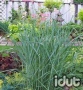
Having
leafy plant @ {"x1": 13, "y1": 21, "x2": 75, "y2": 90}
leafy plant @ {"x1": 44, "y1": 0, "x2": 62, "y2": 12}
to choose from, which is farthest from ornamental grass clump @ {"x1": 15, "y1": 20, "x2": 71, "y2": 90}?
leafy plant @ {"x1": 44, "y1": 0, "x2": 62, "y2": 12}

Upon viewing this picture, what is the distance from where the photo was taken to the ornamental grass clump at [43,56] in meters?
3.45

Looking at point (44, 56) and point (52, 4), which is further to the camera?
point (52, 4)

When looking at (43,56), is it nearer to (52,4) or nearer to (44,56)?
(44,56)

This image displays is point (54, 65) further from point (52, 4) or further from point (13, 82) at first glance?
point (52, 4)

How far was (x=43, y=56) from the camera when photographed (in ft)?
11.3

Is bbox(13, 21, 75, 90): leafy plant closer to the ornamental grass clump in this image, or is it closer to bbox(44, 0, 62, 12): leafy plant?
the ornamental grass clump

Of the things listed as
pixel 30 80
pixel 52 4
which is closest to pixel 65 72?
pixel 30 80

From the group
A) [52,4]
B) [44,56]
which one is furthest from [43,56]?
[52,4]

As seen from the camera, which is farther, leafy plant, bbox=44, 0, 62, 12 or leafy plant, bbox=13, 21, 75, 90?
leafy plant, bbox=44, 0, 62, 12

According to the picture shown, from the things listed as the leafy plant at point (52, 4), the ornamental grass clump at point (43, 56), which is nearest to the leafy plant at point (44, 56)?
the ornamental grass clump at point (43, 56)

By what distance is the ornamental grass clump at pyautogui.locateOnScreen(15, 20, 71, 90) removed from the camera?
3.45 m

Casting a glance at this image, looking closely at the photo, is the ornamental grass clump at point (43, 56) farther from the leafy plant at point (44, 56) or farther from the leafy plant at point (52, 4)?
the leafy plant at point (52, 4)

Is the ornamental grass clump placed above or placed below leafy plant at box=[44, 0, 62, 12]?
below

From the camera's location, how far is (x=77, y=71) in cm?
371
